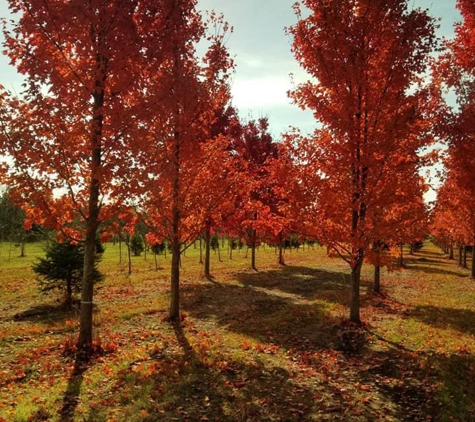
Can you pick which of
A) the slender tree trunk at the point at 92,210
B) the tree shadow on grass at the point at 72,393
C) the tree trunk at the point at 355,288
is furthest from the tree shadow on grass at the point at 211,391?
the tree trunk at the point at 355,288

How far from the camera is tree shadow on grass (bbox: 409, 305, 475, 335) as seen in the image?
9.58 meters

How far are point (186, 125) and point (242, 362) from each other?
18.1 feet

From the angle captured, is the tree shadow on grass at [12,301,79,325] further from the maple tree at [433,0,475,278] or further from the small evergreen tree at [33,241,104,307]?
the maple tree at [433,0,475,278]

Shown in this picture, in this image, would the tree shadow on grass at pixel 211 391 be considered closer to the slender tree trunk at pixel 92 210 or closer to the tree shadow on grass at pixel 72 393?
the tree shadow on grass at pixel 72 393

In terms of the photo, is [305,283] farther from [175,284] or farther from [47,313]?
[47,313]

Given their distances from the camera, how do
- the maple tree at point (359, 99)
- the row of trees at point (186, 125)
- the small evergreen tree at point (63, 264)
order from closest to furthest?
the row of trees at point (186, 125), the maple tree at point (359, 99), the small evergreen tree at point (63, 264)

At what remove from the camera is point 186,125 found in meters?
8.69

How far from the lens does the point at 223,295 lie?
13836 mm

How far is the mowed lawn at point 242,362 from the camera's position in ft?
15.7

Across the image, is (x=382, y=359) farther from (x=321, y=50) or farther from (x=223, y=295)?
(x=223, y=295)

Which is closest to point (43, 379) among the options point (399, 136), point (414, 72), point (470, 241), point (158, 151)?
point (158, 151)

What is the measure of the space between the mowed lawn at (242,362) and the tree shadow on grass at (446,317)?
0.04 m

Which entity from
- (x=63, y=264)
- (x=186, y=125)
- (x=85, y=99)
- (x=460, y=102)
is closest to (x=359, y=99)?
(x=460, y=102)

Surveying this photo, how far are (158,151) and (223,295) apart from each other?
8.29 m
